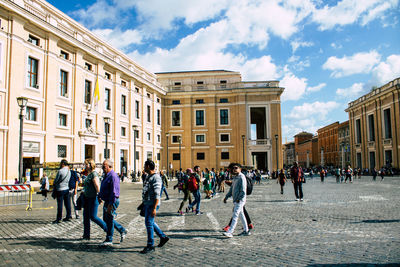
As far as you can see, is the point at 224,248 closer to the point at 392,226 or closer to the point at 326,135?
the point at 392,226

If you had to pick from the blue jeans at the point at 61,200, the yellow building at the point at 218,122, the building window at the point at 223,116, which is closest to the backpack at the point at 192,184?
the blue jeans at the point at 61,200

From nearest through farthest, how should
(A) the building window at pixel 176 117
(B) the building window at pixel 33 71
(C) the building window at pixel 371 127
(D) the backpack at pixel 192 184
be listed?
(D) the backpack at pixel 192 184 < (B) the building window at pixel 33 71 < (A) the building window at pixel 176 117 < (C) the building window at pixel 371 127

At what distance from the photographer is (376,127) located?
2127 inches

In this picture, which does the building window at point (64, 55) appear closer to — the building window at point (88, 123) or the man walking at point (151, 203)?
the building window at point (88, 123)

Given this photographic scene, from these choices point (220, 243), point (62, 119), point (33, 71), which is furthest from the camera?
point (62, 119)

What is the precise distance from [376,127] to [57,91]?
52004mm

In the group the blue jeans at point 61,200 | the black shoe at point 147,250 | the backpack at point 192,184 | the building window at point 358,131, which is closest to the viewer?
the black shoe at point 147,250

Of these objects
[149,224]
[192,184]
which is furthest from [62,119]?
[149,224]

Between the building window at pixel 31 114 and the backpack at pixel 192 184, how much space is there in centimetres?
1965

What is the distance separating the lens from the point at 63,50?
28.7 meters

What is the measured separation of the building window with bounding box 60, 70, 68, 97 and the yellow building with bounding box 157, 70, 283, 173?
2127cm

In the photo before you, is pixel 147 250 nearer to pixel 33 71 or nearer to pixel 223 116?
pixel 33 71

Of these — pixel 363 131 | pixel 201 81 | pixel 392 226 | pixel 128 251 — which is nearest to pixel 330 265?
pixel 128 251

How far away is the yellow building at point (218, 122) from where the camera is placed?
47.6 metres
